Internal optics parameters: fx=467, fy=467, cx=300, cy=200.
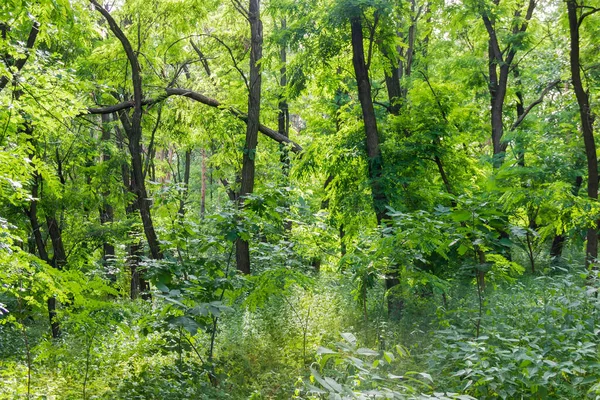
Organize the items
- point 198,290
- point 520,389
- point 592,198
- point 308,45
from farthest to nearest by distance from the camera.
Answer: point 308,45 → point 592,198 → point 198,290 → point 520,389

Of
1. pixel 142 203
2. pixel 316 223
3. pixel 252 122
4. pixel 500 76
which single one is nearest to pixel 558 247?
pixel 500 76

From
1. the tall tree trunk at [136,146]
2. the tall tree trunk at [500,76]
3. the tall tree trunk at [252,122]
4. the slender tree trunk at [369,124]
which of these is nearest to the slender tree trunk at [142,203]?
the tall tree trunk at [136,146]

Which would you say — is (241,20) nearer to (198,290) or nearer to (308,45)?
(308,45)

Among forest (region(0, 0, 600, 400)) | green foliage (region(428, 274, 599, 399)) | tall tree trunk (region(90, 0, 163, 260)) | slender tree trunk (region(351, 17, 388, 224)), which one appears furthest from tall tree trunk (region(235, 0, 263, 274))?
green foliage (region(428, 274, 599, 399))

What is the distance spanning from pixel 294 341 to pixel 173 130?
7888 millimetres

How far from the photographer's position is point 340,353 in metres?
2.80

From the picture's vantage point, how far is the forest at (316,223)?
4629 mm

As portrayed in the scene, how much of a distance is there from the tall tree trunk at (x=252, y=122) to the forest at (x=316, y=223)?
0.05m

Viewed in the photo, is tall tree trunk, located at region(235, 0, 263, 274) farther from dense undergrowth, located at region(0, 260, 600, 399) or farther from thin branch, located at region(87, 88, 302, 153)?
dense undergrowth, located at region(0, 260, 600, 399)

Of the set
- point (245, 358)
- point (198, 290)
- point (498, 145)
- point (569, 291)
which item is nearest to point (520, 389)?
point (569, 291)

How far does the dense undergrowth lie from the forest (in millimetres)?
44

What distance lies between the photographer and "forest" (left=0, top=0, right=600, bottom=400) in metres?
4.63

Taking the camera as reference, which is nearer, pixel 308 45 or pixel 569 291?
pixel 569 291

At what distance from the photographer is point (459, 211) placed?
4.94m
